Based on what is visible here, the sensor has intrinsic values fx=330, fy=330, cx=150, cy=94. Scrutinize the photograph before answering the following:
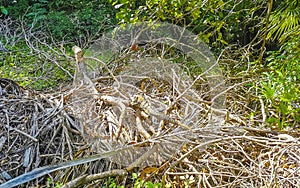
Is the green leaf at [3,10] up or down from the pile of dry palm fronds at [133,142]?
up

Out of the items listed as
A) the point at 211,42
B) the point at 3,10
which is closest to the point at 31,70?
the point at 3,10

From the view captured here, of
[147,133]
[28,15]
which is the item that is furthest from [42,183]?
[28,15]

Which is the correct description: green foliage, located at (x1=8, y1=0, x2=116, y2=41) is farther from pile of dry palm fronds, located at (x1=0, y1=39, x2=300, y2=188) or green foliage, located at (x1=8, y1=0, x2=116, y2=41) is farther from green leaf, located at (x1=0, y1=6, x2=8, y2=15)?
pile of dry palm fronds, located at (x1=0, y1=39, x2=300, y2=188)

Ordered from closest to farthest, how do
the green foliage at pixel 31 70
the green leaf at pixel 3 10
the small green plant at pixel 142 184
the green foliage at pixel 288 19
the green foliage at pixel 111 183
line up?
the small green plant at pixel 142 184, the green foliage at pixel 111 183, the green foliage at pixel 288 19, the green foliage at pixel 31 70, the green leaf at pixel 3 10

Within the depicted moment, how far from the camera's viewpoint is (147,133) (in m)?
1.57

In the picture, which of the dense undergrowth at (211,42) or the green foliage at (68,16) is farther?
the green foliage at (68,16)

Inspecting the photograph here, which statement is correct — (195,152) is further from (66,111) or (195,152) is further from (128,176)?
(66,111)

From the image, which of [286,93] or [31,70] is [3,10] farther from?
[286,93]

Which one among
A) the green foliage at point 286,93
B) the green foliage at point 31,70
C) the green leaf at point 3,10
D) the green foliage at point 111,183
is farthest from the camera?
the green leaf at point 3,10

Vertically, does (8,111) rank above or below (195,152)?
above

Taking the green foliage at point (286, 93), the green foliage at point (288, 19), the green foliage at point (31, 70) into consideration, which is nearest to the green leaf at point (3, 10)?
the green foliage at point (31, 70)

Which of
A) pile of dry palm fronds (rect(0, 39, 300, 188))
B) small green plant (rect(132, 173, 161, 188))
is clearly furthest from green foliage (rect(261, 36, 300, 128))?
small green plant (rect(132, 173, 161, 188))

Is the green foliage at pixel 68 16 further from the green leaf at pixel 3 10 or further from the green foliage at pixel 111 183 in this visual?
the green foliage at pixel 111 183

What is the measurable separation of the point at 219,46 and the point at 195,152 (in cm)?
236
